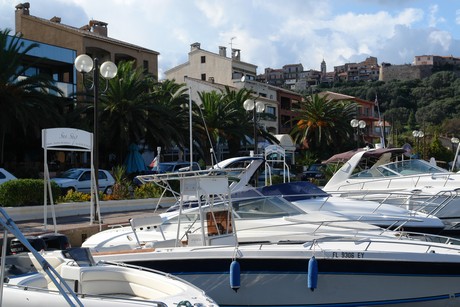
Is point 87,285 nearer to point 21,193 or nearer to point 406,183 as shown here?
point 21,193

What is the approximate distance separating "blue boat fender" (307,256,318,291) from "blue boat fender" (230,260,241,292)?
38.7 inches

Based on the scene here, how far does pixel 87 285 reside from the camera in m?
7.17

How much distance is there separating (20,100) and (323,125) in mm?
28744

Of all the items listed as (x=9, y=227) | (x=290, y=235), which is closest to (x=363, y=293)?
(x=290, y=235)

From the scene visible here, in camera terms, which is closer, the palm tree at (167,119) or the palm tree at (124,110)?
the palm tree at (124,110)

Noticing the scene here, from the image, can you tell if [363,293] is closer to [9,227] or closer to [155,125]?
[9,227]

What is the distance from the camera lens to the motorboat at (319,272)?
852 cm

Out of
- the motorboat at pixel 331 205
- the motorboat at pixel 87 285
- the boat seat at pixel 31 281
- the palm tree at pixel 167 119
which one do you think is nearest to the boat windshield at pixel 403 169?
the motorboat at pixel 331 205

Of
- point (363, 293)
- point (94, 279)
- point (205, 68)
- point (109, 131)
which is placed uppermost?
point (205, 68)

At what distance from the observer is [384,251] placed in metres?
8.63

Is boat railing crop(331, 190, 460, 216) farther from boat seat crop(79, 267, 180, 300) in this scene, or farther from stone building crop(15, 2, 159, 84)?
stone building crop(15, 2, 159, 84)

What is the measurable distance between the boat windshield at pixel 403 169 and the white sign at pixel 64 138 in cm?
890

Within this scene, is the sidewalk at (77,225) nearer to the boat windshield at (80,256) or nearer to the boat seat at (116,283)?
the boat windshield at (80,256)

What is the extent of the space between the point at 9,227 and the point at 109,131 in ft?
97.4
